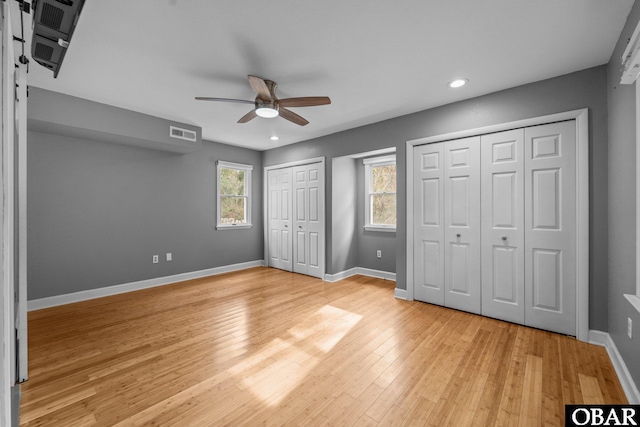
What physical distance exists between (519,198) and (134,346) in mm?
4211

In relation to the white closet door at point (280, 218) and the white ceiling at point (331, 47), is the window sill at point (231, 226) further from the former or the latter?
the white ceiling at point (331, 47)

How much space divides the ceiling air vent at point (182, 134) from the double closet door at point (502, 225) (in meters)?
3.50

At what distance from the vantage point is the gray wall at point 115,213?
3680 mm

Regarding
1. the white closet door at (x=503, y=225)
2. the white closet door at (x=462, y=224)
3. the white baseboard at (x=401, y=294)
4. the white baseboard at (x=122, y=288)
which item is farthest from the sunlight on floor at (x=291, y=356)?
the white baseboard at (x=122, y=288)

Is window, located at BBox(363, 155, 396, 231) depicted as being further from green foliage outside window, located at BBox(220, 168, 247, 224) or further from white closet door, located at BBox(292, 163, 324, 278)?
green foliage outside window, located at BBox(220, 168, 247, 224)

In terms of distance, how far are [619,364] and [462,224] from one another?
69.4 inches

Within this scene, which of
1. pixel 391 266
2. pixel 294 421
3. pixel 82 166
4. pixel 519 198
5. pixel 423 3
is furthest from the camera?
pixel 391 266

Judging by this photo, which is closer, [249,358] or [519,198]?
→ [249,358]

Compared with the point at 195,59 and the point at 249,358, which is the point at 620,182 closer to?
the point at 249,358

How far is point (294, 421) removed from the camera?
1.69 meters

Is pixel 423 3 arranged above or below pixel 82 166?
above

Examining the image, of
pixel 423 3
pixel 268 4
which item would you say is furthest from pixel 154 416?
pixel 423 3

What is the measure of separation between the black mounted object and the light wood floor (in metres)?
2.45

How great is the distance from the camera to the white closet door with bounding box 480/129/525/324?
3.05 m
